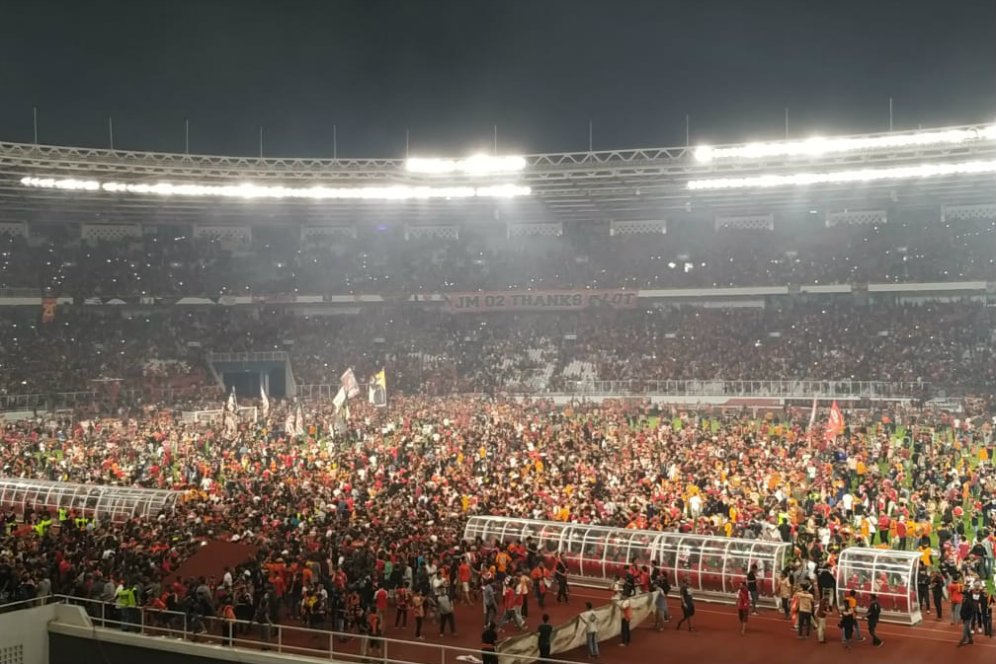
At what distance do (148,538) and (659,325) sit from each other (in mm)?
37041

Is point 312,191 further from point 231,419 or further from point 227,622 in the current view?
point 227,622

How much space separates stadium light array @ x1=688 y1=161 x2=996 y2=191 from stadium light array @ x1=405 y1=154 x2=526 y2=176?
363 inches

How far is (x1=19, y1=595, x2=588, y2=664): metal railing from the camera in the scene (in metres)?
18.8

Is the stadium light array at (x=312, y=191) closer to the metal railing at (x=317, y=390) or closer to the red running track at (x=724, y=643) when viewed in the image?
the metal railing at (x=317, y=390)

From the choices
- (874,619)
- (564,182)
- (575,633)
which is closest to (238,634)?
(575,633)

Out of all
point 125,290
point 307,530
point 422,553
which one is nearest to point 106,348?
point 125,290

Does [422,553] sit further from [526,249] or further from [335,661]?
[526,249]

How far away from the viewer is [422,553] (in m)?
22.9

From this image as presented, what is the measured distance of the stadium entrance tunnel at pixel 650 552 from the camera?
877 inches

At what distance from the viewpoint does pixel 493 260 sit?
63.5 m

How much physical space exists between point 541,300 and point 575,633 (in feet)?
134

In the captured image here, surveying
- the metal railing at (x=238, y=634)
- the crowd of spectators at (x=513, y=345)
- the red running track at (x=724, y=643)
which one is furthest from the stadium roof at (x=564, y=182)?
the metal railing at (x=238, y=634)

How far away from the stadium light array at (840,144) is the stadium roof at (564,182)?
6cm

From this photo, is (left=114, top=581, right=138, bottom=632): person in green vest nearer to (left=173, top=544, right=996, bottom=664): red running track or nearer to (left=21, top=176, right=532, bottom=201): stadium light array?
(left=173, top=544, right=996, bottom=664): red running track
